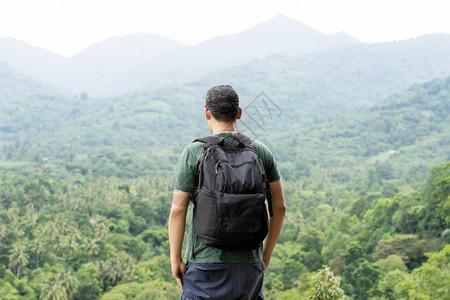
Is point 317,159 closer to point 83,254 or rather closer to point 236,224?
point 83,254

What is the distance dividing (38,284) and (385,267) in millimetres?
19287

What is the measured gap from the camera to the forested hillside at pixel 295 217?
22.5 metres

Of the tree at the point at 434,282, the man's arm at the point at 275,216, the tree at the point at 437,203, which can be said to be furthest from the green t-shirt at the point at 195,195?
the tree at the point at 437,203

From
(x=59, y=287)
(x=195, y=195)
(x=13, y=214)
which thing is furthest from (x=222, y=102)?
(x=13, y=214)

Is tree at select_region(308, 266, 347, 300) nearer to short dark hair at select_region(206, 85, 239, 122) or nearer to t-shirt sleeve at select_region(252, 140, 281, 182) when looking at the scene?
t-shirt sleeve at select_region(252, 140, 281, 182)

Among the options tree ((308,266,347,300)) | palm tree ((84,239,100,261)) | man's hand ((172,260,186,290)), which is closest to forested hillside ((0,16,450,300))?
tree ((308,266,347,300))

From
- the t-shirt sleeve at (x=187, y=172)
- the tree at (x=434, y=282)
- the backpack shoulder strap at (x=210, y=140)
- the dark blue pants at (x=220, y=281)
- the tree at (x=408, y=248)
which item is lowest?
the tree at (x=408, y=248)

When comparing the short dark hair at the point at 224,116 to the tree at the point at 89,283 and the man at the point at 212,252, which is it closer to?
the man at the point at 212,252

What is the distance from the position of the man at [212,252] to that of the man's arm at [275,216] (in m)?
0.15

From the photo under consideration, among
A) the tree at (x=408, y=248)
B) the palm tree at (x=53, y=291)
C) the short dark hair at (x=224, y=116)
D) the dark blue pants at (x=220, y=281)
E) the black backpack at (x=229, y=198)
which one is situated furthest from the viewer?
the palm tree at (x=53, y=291)

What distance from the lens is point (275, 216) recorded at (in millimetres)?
2990

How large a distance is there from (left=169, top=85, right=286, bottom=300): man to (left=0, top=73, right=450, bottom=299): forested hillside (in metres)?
5.84

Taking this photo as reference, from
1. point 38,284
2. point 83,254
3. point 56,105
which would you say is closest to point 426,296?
point 38,284

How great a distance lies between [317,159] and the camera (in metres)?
102
